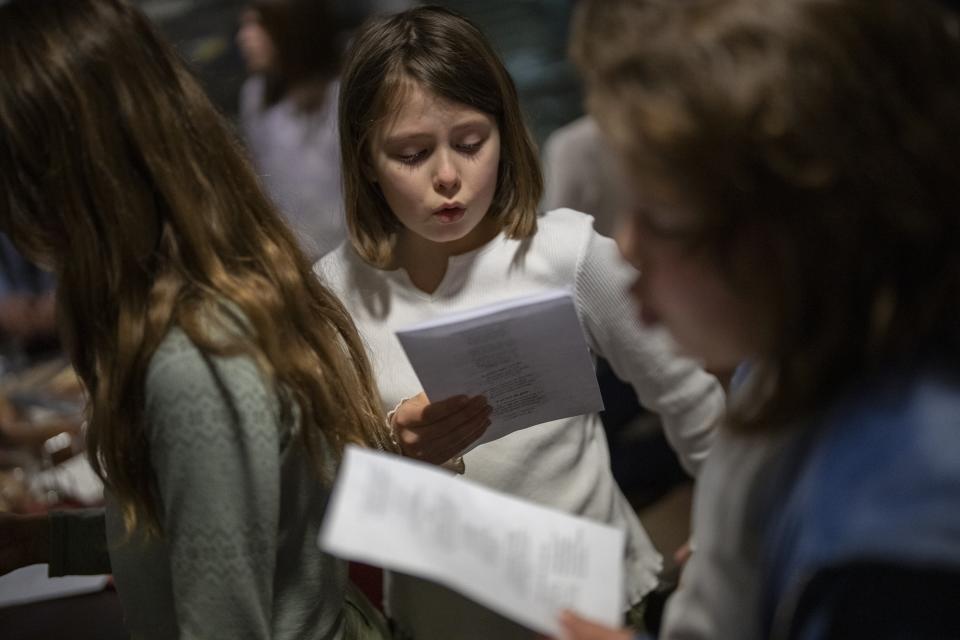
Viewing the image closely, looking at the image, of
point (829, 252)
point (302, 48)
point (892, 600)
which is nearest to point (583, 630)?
point (892, 600)

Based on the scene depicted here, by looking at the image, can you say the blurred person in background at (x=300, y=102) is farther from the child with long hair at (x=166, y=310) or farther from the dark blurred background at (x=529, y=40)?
the child with long hair at (x=166, y=310)

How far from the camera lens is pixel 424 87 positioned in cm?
139

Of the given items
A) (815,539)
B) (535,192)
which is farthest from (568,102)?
(815,539)

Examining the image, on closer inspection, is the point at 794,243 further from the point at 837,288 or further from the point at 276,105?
the point at 276,105

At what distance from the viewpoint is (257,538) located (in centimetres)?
109

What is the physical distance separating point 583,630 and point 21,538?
0.95 meters

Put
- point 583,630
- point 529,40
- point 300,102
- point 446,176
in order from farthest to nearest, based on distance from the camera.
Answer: point 529,40 < point 300,102 < point 446,176 < point 583,630

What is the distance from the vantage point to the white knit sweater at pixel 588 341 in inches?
58.8

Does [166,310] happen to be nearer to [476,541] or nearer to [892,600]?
[476,541]

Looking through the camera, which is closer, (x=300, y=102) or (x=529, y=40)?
(x=300, y=102)

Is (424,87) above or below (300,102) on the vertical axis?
above

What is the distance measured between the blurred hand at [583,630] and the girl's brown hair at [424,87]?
77cm

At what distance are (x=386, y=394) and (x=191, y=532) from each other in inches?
19.5

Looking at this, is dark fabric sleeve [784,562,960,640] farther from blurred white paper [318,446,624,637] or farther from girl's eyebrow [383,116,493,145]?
girl's eyebrow [383,116,493,145]
